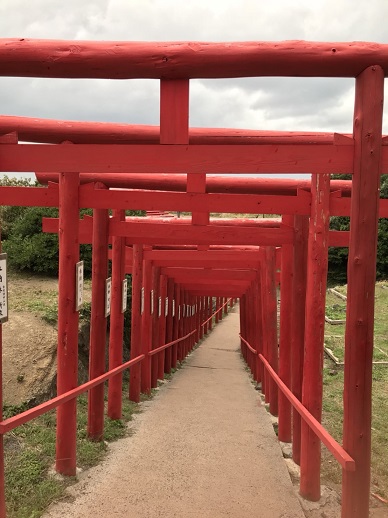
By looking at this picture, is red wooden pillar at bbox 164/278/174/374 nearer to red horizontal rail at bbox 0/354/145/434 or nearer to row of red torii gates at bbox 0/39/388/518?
row of red torii gates at bbox 0/39/388/518

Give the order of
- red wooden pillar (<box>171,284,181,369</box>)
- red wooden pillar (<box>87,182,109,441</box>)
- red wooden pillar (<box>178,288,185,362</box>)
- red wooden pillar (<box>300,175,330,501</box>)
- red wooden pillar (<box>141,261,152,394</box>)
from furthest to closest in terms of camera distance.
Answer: red wooden pillar (<box>178,288,185,362</box>), red wooden pillar (<box>171,284,181,369</box>), red wooden pillar (<box>141,261,152,394</box>), red wooden pillar (<box>87,182,109,441</box>), red wooden pillar (<box>300,175,330,501</box>)

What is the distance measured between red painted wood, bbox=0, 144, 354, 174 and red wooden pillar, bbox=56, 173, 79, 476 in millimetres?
1632

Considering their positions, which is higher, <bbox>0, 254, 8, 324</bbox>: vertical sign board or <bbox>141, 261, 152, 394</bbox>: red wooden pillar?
<bbox>0, 254, 8, 324</bbox>: vertical sign board

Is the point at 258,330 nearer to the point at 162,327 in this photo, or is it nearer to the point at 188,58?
the point at 162,327

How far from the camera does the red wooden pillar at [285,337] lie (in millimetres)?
7035

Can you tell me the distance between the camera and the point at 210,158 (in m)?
3.61

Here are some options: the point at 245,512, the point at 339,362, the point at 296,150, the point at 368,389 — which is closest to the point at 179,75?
the point at 296,150

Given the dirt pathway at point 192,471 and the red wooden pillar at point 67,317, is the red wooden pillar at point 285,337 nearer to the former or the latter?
the dirt pathway at point 192,471

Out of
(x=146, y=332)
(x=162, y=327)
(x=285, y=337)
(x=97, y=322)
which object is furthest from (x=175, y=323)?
(x=97, y=322)

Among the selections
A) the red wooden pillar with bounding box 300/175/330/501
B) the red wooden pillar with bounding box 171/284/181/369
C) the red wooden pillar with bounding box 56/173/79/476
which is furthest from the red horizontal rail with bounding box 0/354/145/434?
the red wooden pillar with bounding box 171/284/181/369

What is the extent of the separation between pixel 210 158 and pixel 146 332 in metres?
6.90

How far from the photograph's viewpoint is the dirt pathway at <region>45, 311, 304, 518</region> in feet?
14.9

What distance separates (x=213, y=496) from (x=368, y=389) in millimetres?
2050

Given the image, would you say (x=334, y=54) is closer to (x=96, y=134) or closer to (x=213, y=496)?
(x=96, y=134)
